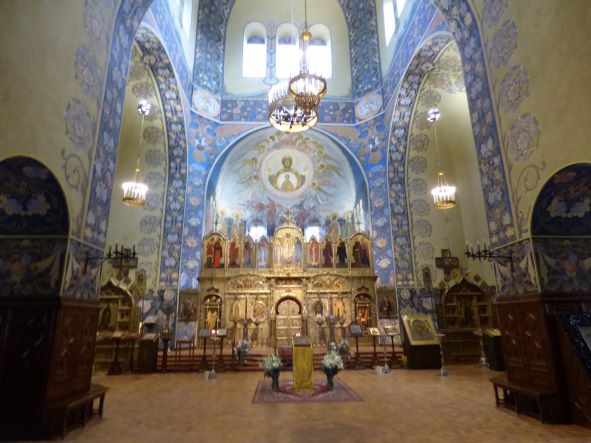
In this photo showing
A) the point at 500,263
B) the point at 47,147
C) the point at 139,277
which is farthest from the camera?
the point at 139,277

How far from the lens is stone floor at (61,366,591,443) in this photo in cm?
472

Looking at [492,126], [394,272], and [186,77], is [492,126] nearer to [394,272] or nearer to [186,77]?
[394,272]

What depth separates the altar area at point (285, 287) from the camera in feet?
45.8

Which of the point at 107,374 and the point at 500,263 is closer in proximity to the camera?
the point at 500,263

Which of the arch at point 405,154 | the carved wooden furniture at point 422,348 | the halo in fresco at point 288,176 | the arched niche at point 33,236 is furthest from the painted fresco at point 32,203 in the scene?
the halo in fresco at point 288,176

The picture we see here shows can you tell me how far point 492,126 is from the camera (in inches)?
262

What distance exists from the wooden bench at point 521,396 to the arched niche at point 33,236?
22.8 ft

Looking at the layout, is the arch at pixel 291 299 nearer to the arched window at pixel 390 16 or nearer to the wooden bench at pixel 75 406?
the wooden bench at pixel 75 406

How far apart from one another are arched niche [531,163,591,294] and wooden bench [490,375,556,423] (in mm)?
1477

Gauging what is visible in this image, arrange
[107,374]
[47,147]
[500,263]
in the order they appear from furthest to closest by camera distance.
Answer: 1. [107,374]
2. [500,263]
3. [47,147]

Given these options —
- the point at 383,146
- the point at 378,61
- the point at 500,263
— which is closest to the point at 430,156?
the point at 383,146

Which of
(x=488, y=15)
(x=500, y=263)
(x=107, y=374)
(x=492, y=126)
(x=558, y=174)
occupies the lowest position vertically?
(x=107, y=374)

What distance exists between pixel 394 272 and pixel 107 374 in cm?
1016

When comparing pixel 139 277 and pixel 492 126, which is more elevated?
pixel 492 126
